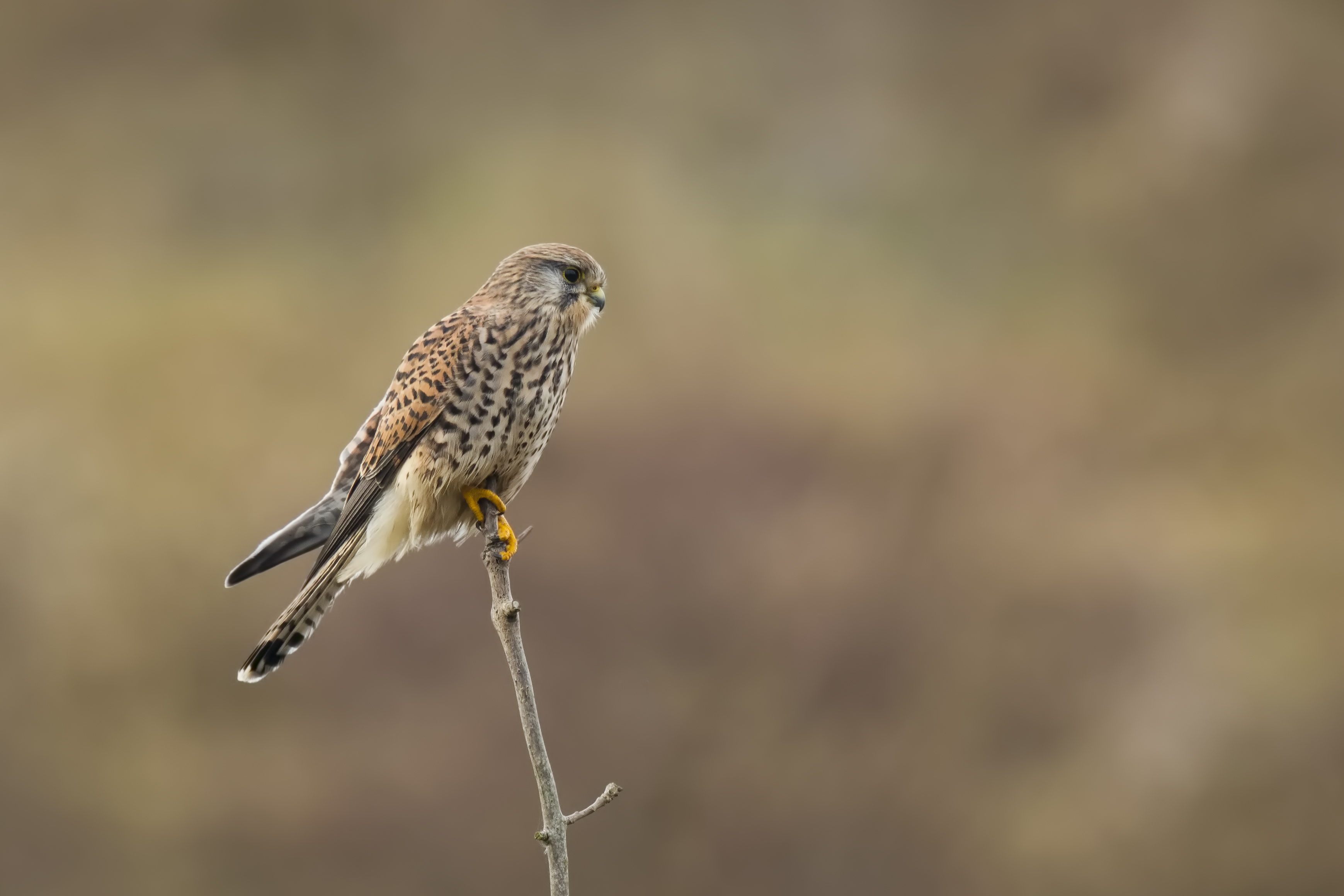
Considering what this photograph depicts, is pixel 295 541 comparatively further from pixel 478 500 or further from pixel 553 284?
pixel 553 284

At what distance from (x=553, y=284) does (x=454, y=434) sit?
1.16 feet

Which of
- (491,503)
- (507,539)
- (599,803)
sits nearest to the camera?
(599,803)

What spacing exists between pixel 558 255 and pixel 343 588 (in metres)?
0.78

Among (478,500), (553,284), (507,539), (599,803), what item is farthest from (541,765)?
(553,284)

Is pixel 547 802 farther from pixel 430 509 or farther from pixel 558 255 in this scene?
pixel 558 255

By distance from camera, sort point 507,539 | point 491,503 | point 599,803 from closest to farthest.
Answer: point 599,803
point 507,539
point 491,503

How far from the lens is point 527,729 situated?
164cm

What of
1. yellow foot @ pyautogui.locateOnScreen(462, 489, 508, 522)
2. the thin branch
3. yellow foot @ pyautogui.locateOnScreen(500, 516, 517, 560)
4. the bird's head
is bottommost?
the thin branch

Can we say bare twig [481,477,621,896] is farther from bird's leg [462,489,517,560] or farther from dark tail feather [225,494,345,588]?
dark tail feather [225,494,345,588]

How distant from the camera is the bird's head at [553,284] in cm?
206

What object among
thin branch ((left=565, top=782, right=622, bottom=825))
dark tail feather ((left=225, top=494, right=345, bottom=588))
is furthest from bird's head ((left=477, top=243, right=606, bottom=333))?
thin branch ((left=565, top=782, right=622, bottom=825))

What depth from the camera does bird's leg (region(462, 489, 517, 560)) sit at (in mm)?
1947

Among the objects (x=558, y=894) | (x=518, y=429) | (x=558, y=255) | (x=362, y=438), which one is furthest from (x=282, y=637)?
(x=558, y=255)

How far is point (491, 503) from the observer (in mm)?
2057
